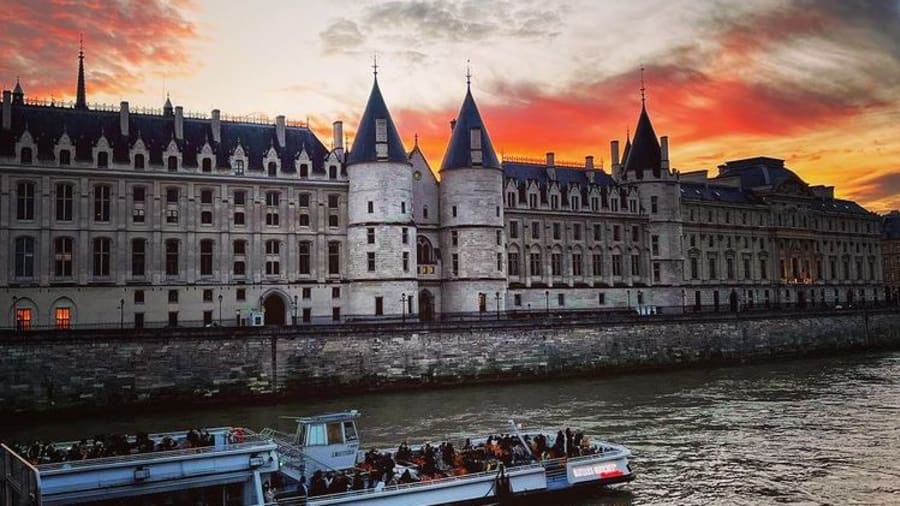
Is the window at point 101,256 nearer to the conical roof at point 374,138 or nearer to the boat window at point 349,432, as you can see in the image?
the conical roof at point 374,138

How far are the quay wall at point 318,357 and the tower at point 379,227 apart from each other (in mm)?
8900

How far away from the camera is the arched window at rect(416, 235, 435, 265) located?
73438mm

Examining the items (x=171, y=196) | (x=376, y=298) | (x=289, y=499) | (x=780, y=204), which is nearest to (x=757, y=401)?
(x=376, y=298)

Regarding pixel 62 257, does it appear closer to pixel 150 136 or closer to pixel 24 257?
pixel 24 257

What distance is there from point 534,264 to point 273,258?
26.9 metres

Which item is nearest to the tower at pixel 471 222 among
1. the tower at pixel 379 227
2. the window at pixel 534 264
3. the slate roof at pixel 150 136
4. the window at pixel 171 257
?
the tower at pixel 379 227

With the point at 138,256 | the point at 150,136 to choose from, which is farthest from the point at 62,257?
the point at 150,136

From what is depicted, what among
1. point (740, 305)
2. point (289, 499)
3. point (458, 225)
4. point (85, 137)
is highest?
point (85, 137)

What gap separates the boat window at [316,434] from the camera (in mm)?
29734

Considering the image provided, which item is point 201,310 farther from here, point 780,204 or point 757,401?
point 780,204

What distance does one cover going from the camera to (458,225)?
72.7m

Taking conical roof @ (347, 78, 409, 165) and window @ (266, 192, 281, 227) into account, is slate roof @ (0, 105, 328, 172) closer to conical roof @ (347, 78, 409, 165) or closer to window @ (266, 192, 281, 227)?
window @ (266, 192, 281, 227)

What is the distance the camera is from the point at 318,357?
177 feet

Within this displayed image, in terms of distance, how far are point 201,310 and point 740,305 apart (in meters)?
59.2
